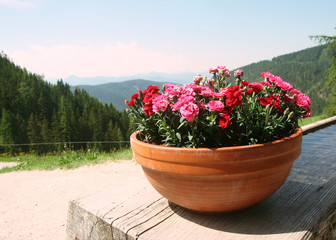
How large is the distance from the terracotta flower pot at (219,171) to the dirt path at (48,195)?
2.45 metres

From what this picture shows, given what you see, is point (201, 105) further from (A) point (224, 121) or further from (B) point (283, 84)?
(B) point (283, 84)

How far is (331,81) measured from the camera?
52.3 ft

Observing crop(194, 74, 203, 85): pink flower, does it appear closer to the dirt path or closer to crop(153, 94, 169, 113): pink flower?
crop(153, 94, 169, 113): pink flower

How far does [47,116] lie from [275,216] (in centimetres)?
5237

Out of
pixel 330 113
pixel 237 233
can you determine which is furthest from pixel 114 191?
pixel 330 113

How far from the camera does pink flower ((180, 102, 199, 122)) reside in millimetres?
811

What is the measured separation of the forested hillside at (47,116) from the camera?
129 ft

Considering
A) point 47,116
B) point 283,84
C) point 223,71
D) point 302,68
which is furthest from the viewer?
point 302,68

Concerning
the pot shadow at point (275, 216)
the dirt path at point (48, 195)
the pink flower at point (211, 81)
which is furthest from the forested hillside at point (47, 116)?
the pot shadow at point (275, 216)

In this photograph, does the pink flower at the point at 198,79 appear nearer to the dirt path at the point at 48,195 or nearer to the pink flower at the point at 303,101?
the pink flower at the point at 303,101

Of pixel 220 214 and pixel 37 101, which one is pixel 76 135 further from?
pixel 220 214

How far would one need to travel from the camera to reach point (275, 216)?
39.3 inches

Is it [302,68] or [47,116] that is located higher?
[302,68]

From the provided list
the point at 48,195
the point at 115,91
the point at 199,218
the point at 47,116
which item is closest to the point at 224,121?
the point at 199,218
